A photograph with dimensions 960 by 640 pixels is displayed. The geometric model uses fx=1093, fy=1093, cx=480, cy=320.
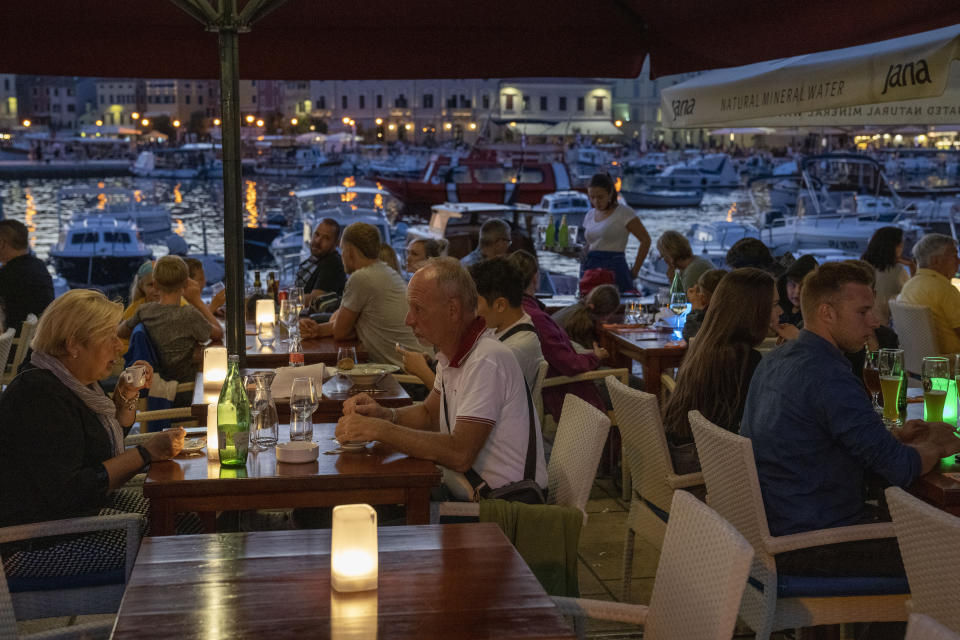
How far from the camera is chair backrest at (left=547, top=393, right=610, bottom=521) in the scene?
311 cm

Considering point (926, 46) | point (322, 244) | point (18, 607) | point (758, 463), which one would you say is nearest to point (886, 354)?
point (758, 463)

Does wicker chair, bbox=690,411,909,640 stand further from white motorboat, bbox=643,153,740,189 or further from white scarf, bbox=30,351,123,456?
white motorboat, bbox=643,153,740,189

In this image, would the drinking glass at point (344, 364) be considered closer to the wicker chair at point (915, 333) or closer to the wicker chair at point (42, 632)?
the wicker chair at point (42, 632)

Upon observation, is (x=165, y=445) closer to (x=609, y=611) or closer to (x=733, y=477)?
(x=609, y=611)

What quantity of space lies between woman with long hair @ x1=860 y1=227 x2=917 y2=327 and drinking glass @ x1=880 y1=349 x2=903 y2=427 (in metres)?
3.40

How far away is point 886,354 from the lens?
3.65 m

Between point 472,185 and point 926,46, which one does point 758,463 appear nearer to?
Answer: point 926,46

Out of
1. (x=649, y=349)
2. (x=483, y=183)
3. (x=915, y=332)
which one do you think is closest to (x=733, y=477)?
(x=649, y=349)

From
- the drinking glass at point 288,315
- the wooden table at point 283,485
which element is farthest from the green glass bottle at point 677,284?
the wooden table at point 283,485

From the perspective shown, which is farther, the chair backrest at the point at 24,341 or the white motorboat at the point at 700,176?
the white motorboat at the point at 700,176

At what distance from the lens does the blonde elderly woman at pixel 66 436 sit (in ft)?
9.84

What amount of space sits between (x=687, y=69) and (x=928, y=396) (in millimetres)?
1910

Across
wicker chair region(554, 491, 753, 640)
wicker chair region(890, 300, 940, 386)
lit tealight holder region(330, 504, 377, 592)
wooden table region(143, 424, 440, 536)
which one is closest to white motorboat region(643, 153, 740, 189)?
wicker chair region(890, 300, 940, 386)

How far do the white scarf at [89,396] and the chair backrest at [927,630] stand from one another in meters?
2.34
